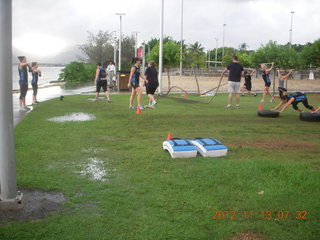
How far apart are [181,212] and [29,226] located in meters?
Answer: 1.63

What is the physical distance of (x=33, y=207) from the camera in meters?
4.26

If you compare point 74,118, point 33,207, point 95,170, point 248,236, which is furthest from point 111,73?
point 248,236

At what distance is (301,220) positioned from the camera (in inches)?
153

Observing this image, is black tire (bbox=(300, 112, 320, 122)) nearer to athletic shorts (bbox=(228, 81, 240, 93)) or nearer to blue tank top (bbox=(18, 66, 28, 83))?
athletic shorts (bbox=(228, 81, 240, 93))

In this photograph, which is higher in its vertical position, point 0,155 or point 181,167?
point 0,155

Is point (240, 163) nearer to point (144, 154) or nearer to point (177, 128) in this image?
point (144, 154)

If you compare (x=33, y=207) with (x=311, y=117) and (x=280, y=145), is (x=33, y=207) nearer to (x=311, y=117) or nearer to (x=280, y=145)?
(x=280, y=145)

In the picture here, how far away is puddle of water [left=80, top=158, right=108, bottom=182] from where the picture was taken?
210 inches

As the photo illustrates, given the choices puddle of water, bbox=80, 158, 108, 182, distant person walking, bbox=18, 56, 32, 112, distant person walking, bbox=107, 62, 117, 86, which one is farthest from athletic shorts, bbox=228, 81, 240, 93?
distant person walking, bbox=107, 62, 117, 86

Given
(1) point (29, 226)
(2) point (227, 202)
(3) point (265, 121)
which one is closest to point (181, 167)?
(2) point (227, 202)

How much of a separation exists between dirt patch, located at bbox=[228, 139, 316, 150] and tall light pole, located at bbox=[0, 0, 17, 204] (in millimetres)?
4637

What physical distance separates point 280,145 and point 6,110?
562cm

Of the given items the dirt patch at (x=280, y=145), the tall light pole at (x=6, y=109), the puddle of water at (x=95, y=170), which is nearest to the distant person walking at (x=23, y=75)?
the puddle of water at (x=95, y=170)

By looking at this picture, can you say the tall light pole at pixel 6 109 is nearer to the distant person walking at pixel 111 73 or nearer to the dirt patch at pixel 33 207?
the dirt patch at pixel 33 207
